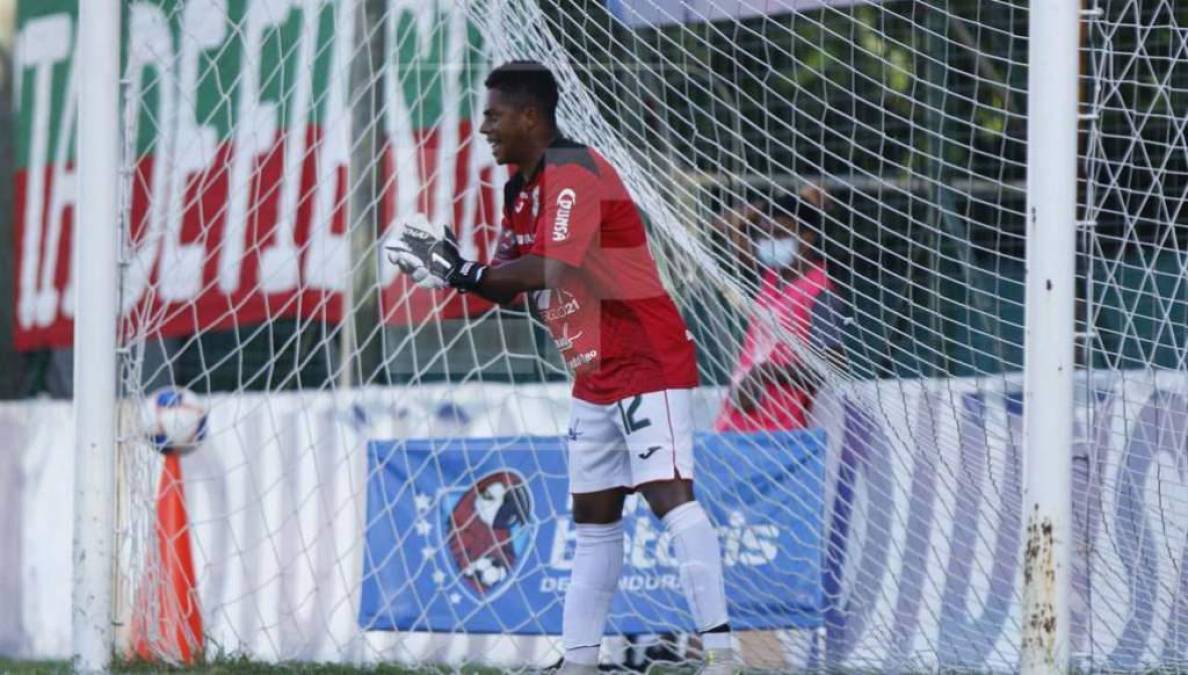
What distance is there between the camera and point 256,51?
7.05 metres

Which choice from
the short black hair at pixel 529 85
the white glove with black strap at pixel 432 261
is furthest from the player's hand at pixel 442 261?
the short black hair at pixel 529 85

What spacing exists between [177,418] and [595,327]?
2.58 metres

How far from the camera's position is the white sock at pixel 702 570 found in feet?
16.1

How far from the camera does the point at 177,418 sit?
23.3 feet

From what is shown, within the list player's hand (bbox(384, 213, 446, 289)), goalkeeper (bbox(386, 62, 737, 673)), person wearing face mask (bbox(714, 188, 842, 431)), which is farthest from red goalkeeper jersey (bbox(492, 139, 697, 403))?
person wearing face mask (bbox(714, 188, 842, 431))

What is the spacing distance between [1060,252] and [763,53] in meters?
1.65

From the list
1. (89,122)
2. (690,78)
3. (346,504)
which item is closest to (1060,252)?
(690,78)

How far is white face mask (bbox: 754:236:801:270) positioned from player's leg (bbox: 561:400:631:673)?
105 centimetres

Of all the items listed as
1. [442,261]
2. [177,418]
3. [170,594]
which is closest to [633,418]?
[442,261]

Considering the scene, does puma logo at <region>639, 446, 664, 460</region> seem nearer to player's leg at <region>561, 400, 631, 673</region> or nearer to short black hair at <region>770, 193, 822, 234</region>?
player's leg at <region>561, 400, 631, 673</region>

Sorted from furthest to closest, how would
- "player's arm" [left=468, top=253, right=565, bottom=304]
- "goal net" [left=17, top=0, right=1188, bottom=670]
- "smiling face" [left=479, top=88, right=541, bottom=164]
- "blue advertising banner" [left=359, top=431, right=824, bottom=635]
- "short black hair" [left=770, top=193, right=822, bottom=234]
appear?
"blue advertising banner" [left=359, top=431, right=824, bottom=635]
"short black hair" [left=770, top=193, right=822, bottom=234]
"goal net" [left=17, top=0, right=1188, bottom=670]
"smiling face" [left=479, top=88, right=541, bottom=164]
"player's arm" [left=468, top=253, right=565, bottom=304]

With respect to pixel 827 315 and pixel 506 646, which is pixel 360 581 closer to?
pixel 506 646

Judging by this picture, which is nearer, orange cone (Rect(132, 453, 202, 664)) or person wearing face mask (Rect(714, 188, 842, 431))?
person wearing face mask (Rect(714, 188, 842, 431))

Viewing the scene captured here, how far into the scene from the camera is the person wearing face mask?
18.8 feet
